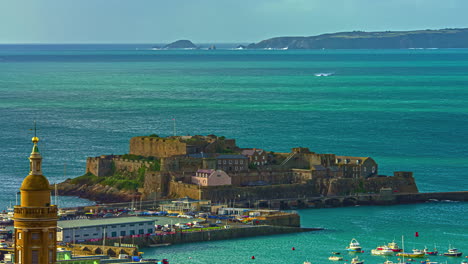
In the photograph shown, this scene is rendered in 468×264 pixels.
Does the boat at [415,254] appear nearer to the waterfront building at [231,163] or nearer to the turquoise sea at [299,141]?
the turquoise sea at [299,141]

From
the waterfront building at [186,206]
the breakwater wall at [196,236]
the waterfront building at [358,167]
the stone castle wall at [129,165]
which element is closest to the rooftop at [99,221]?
the breakwater wall at [196,236]

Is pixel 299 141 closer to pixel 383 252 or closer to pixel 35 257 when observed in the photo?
pixel 383 252

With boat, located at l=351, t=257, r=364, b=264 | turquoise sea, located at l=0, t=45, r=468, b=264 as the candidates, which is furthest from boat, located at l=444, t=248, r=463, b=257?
boat, located at l=351, t=257, r=364, b=264

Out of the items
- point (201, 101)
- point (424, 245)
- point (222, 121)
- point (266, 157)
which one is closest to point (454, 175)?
point (266, 157)

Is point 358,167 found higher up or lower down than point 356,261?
higher up

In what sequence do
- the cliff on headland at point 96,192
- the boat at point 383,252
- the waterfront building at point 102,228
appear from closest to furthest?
the boat at point 383,252 < the waterfront building at point 102,228 < the cliff on headland at point 96,192

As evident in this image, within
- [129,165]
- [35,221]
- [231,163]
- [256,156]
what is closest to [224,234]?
[231,163]
